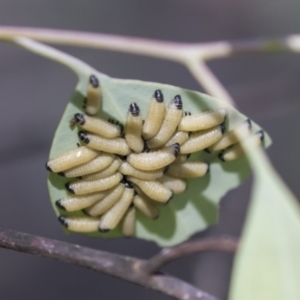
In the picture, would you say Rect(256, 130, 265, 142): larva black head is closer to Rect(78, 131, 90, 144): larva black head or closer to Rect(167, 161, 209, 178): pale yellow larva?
Rect(167, 161, 209, 178): pale yellow larva

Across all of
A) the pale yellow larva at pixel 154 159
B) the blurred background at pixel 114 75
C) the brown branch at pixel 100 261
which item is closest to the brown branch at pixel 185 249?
the brown branch at pixel 100 261

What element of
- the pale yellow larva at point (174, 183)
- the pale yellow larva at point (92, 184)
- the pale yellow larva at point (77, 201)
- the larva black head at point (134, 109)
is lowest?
the pale yellow larva at point (77, 201)

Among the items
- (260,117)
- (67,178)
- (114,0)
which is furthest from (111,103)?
(114,0)

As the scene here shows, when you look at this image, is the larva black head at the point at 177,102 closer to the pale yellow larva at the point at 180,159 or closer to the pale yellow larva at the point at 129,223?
the pale yellow larva at the point at 180,159

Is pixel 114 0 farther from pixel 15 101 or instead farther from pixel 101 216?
pixel 101 216

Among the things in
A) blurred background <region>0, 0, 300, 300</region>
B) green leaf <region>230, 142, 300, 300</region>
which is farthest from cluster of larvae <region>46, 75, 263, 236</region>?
blurred background <region>0, 0, 300, 300</region>
